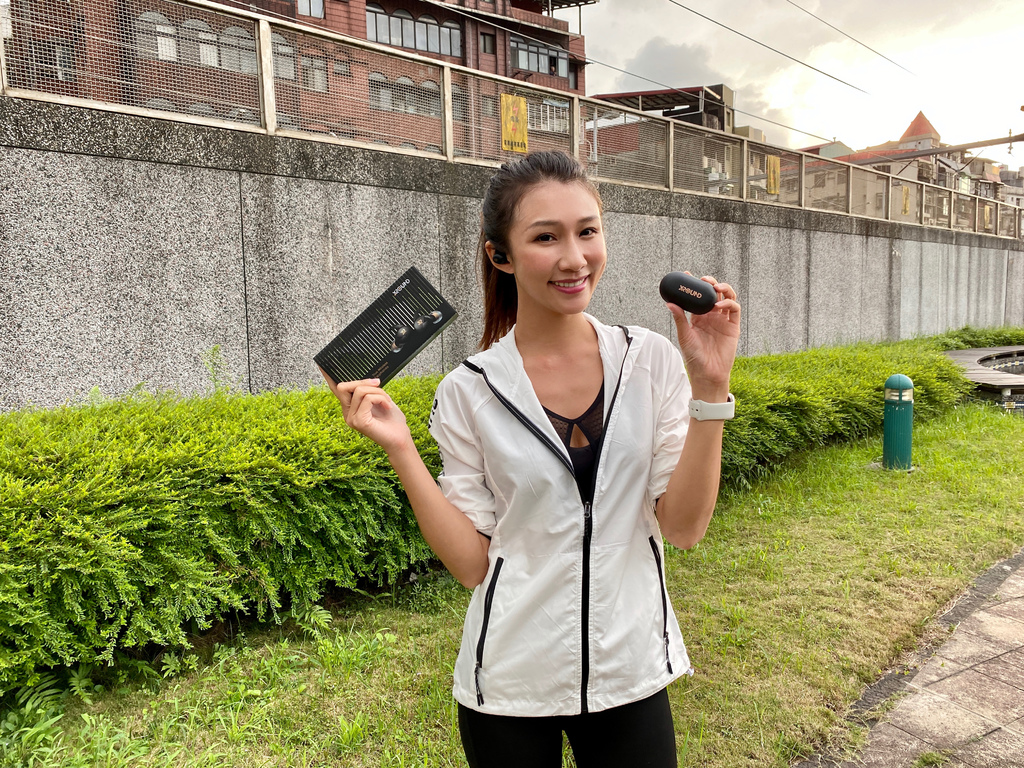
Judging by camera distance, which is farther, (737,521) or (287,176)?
(287,176)

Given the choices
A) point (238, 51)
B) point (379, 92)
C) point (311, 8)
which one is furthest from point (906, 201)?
point (311, 8)

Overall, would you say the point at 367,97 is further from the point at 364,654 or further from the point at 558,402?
the point at 558,402

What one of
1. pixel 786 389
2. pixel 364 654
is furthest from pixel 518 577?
pixel 786 389

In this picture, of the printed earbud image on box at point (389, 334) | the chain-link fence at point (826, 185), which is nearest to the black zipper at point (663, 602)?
the printed earbud image on box at point (389, 334)

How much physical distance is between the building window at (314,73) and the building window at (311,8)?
31.8 metres

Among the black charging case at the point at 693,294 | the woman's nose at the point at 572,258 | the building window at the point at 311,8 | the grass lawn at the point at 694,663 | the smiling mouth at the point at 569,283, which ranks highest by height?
the building window at the point at 311,8

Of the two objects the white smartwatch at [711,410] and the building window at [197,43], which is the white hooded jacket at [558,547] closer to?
the white smartwatch at [711,410]

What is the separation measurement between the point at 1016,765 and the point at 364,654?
2723 mm

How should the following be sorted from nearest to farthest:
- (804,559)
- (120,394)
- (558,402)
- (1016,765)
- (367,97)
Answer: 1. (558,402)
2. (1016,765)
3. (804,559)
4. (120,394)
5. (367,97)

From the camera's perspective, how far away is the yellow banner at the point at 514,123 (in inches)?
321

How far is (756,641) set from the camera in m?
3.72

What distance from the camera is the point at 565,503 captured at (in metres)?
1.55

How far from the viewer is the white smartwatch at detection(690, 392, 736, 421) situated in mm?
1455

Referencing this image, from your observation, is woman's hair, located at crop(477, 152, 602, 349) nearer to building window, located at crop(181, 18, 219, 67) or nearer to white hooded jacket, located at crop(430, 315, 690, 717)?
white hooded jacket, located at crop(430, 315, 690, 717)
